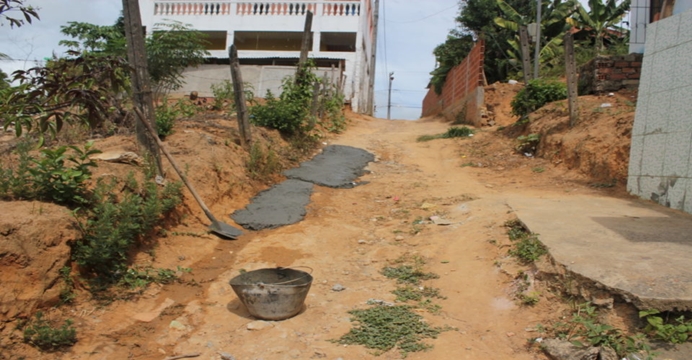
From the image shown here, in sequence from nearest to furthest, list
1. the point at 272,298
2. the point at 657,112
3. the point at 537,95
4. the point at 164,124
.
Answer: the point at 272,298 → the point at 657,112 → the point at 164,124 → the point at 537,95

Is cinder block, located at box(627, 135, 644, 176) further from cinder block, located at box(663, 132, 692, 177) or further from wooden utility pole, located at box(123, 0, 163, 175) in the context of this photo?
wooden utility pole, located at box(123, 0, 163, 175)

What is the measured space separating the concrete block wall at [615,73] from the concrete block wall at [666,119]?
4.06 metres

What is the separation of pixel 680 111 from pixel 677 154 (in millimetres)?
438

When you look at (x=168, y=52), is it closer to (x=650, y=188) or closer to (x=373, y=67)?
(x=650, y=188)

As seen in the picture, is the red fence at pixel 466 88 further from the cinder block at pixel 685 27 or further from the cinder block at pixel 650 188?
the cinder block at pixel 685 27

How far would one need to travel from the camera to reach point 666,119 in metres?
5.39

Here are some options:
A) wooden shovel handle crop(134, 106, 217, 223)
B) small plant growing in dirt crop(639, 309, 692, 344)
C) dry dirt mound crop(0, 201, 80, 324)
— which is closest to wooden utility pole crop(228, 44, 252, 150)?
wooden shovel handle crop(134, 106, 217, 223)

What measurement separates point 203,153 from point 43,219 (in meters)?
2.92

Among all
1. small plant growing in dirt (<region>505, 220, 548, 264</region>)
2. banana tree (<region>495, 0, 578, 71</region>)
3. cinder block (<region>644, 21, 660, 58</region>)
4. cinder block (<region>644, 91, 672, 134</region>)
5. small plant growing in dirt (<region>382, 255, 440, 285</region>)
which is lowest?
small plant growing in dirt (<region>382, 255, 440, 285</region>)

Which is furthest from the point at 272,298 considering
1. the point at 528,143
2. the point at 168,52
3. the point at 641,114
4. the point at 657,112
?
the point at 168,52

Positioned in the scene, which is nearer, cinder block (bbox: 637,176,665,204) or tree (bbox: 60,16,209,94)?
cinder block (bbox: 637,176,665,204)

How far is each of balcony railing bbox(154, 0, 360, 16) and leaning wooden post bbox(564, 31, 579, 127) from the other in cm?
1297

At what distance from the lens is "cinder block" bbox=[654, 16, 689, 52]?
533cm

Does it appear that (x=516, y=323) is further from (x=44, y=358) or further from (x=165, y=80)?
(x=165, y=80)
